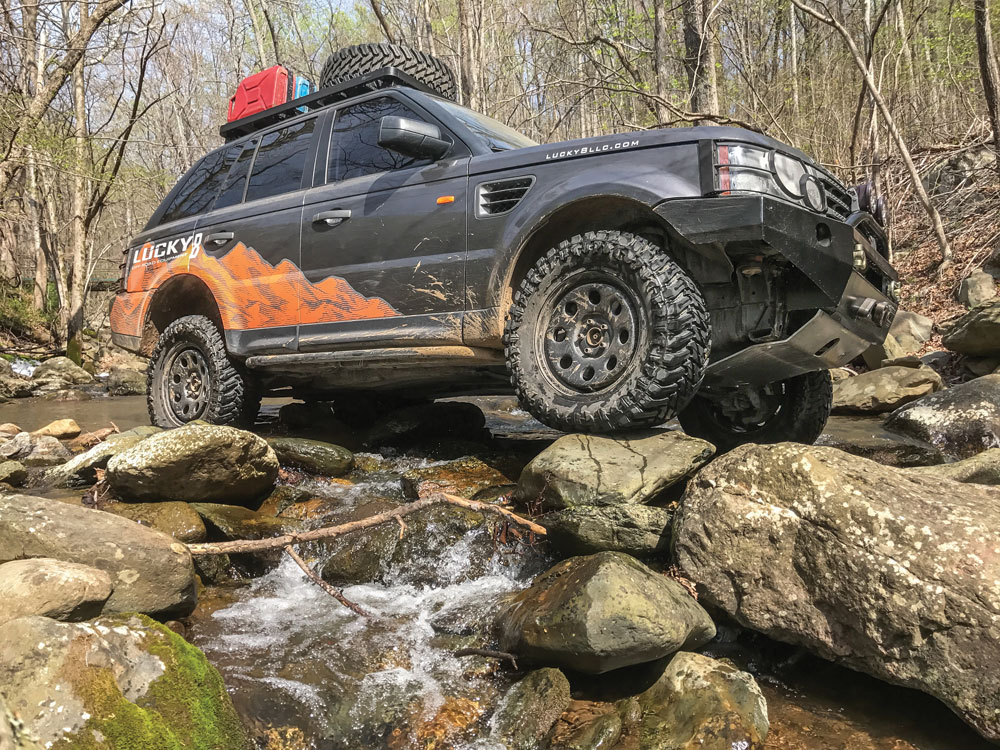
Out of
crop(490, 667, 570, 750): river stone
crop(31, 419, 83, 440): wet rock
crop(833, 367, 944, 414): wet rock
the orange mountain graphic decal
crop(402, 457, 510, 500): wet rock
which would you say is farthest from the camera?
crop(31, 419, 83, 440): wet rock

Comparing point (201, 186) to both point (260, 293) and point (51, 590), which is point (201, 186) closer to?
point (260, 293)

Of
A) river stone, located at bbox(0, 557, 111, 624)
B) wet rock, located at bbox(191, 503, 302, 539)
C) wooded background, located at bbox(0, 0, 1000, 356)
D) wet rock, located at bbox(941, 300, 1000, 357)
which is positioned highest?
wooded background, located at bbox(0, 0, 1000, 356)

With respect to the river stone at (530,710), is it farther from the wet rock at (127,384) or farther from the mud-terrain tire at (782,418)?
the wet rock at (127,384)

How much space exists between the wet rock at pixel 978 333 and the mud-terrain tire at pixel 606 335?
18.5 ft

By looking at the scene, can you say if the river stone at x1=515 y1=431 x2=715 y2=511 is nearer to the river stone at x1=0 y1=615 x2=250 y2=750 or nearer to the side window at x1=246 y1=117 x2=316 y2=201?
the river stone at x1=0 y1=615 x2=250 y2=750

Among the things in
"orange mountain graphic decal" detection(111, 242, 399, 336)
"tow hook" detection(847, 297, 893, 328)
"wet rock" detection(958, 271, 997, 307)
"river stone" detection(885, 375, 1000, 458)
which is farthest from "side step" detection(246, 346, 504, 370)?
"wet rock" detection(958, 271, 997, 307)

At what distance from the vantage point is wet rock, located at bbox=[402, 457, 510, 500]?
4367 mm

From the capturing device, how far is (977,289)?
866 cm

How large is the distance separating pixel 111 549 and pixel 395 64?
4.23 metres

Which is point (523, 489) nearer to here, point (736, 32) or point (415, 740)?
point (415, 740)

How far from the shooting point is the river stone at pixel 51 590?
2.36m

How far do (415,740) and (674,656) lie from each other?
3.28ft

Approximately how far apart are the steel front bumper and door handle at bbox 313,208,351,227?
213cm

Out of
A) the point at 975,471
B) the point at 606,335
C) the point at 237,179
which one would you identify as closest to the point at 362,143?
the point at 237,179
